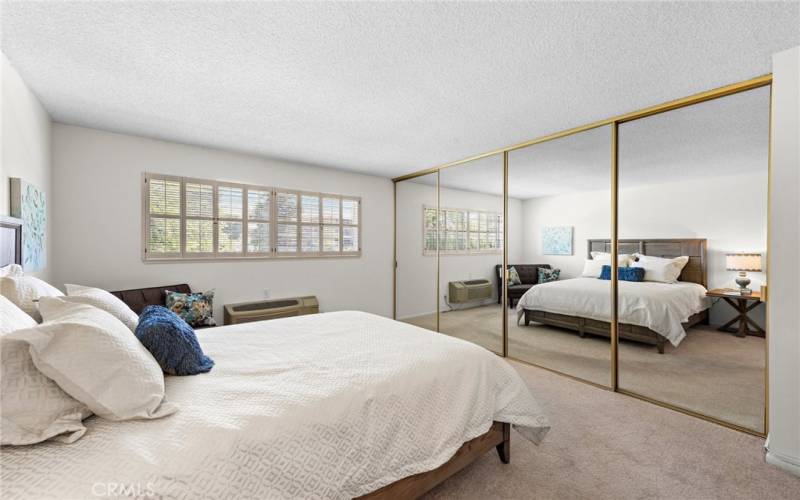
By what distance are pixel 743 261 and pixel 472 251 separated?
2.50 meters

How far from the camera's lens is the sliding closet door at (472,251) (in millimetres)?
4125

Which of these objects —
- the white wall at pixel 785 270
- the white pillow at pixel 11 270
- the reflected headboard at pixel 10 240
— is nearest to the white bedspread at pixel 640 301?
the white wall at pixel 785 270

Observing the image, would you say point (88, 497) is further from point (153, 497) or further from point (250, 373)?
point (250, 373)

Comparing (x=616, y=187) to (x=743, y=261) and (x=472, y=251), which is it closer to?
(x=743, y=261)

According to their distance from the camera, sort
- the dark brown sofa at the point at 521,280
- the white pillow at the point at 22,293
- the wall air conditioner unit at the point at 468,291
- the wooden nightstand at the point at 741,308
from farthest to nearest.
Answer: the wall air conditioner unit at the point at 468,291
the dark brown sofa at the point at 521,280
the wooden nightstand at the point at 741,308
the white pillow at the point at 22,293

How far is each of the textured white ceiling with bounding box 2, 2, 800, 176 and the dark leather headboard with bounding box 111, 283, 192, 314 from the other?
1639 mm

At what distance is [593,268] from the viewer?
10.6 feet

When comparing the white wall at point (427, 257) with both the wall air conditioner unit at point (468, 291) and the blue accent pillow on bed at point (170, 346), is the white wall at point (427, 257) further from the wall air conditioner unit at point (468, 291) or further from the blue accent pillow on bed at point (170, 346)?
the blue accent pillow on bed at point (170, 346)

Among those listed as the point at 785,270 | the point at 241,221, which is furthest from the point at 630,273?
the point at 241,221

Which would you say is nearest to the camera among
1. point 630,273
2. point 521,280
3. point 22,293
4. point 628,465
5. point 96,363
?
point 96,363

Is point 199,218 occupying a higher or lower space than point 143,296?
higher

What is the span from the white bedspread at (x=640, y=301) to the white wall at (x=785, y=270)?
0.55 meters

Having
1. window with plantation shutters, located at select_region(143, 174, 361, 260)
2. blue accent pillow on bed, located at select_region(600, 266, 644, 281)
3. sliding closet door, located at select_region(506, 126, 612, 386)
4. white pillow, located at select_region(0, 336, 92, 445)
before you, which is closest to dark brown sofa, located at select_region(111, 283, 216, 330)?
window with plantation shutters, located at select_region(143, 174, 361, 260)

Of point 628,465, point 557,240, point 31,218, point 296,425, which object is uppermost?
point 31,218
